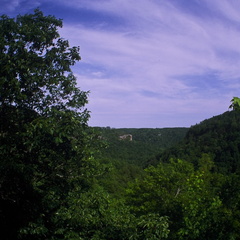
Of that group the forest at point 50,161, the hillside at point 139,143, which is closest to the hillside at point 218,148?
the hillside at point 139,143

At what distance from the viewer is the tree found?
7469mm

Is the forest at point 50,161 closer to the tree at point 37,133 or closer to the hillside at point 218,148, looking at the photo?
the tree at point 37,133

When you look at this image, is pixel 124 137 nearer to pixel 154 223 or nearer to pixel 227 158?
pixel 227 158

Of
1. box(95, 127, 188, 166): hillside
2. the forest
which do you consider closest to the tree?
the forest

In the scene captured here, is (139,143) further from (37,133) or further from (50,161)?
(37,133)

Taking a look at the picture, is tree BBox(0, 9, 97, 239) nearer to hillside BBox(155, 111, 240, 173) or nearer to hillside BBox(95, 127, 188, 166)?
hillside BBox(155, 111, 240, 173)

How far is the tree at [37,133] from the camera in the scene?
747 cm

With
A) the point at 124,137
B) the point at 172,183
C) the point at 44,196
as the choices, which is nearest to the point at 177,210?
the point at 172,183

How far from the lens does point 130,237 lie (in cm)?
771

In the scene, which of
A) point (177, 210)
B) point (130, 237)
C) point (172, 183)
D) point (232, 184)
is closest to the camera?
point (130, 237)

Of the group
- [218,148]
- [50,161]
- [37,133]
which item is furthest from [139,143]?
[37,133]

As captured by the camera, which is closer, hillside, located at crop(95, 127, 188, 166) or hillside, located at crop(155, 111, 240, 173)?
hillside, located at crop(155, 111, 240, 173)

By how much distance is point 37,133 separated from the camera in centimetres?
702

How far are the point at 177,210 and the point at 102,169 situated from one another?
9.24 metres
